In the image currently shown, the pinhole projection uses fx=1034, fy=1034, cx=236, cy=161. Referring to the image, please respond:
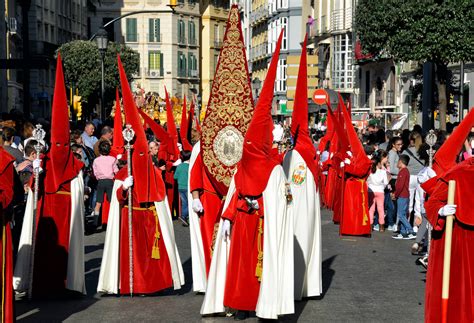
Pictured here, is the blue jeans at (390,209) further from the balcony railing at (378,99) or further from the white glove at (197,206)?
the balcony railing at (378,99)

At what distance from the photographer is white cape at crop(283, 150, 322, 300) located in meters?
11.5

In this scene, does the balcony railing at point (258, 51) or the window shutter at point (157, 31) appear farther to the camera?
the window shutter at point (157, 31)

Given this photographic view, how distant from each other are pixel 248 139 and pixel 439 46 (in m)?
20.7

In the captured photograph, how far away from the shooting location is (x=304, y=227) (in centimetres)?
1177

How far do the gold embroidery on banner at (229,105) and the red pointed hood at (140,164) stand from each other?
25.8 inches

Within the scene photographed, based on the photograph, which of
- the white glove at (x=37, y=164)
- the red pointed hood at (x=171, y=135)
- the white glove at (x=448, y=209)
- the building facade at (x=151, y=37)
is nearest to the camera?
the white glove at (x=448, y=209)

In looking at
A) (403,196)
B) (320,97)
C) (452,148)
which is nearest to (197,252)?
(452,148)

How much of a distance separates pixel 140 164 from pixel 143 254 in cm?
102

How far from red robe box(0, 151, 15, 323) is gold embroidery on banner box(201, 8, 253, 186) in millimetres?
2988

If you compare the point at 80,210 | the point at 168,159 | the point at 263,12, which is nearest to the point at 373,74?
the point at 263,12

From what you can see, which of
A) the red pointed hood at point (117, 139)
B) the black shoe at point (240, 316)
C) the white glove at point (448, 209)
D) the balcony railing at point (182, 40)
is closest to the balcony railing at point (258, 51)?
the balcony railing at point (182, 40)

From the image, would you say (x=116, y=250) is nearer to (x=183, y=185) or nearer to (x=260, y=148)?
(x=260, y=148)

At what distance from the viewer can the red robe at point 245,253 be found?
10.1m

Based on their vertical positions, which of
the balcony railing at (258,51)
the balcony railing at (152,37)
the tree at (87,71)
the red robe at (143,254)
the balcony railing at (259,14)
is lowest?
the red robe at (143,254)
